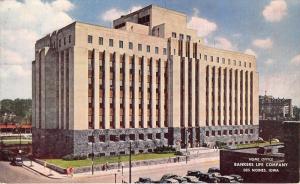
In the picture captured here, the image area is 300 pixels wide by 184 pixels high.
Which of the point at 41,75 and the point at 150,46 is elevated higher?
the point at 150,46

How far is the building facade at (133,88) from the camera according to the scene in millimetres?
62906

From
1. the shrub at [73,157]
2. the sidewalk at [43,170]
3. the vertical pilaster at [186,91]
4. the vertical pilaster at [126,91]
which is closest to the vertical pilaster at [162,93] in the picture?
the vertical pilaster at [186,91]

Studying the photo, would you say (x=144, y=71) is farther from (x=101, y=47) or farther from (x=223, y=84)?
(x=223, y=84)

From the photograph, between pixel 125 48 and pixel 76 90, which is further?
pixel 125 48

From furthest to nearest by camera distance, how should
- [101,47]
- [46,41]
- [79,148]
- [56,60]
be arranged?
[46,41] → [56,60] → [101,47] → [79,148]

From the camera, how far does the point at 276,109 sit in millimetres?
124625

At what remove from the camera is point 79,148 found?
6056 cm

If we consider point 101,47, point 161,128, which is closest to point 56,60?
point 101,47

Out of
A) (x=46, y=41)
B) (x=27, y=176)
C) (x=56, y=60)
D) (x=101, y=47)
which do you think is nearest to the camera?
(x=27, y=176)

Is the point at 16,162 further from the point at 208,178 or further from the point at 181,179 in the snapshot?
the point at 208,178

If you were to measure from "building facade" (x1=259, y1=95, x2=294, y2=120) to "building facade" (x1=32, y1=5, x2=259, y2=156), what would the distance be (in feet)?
116


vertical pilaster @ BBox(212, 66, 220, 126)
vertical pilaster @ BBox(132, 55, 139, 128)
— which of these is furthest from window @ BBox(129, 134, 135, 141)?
vertical pilaster @ BBox(212, 66, 220, 126)

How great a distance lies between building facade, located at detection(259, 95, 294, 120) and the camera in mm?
118169

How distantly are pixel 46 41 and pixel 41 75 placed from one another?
27.0 feet
